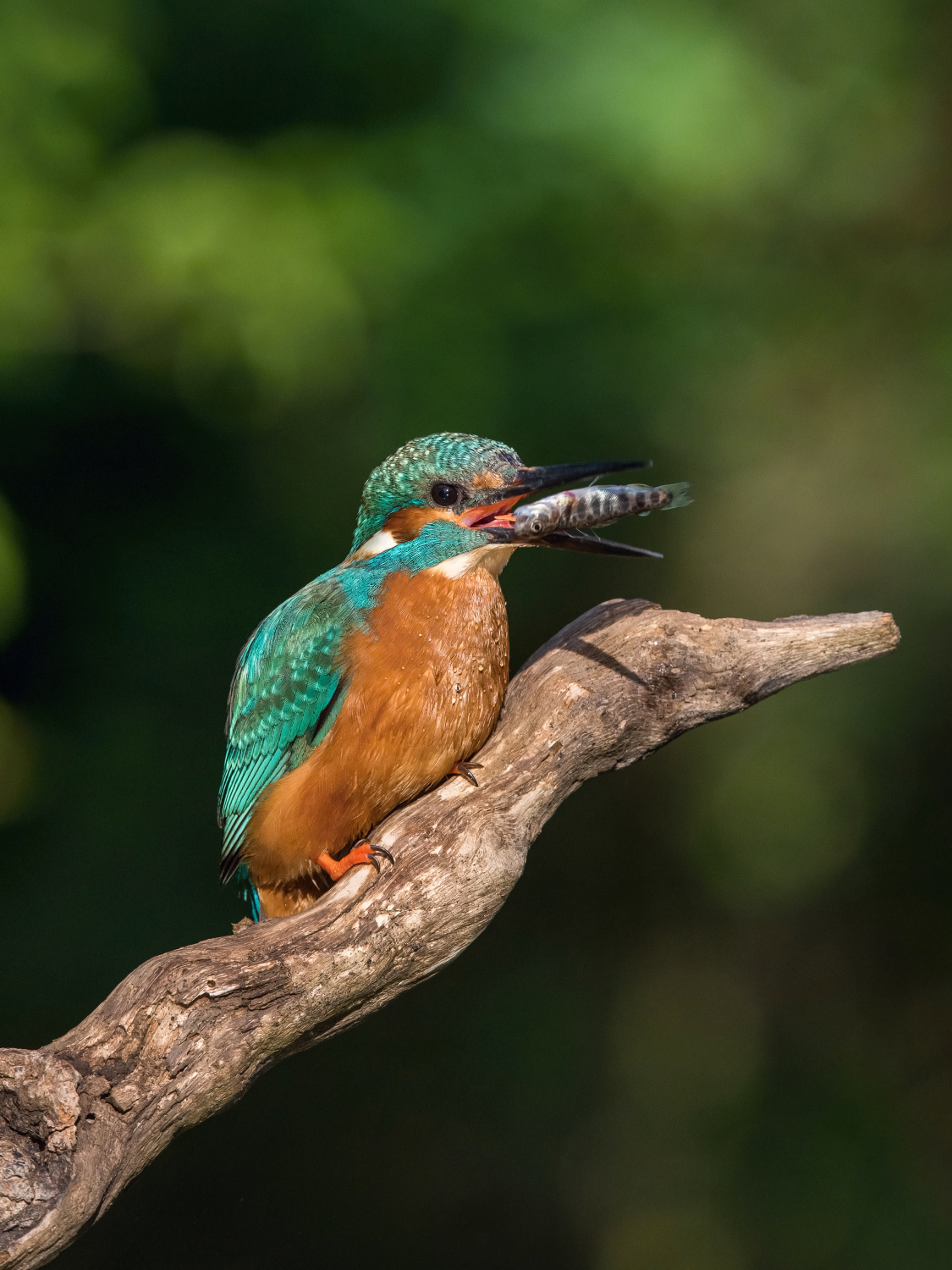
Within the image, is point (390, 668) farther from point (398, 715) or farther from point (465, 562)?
point (465, 562)

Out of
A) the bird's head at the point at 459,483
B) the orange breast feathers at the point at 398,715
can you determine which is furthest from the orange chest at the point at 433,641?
the bird's head at the point at 459,483

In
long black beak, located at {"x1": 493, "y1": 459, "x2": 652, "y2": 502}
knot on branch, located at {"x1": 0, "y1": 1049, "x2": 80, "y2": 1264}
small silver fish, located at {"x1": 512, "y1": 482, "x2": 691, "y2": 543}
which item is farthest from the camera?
long black beak, located at {"x1": 493, "y1": 459, "x2": 652, "y2": 502}

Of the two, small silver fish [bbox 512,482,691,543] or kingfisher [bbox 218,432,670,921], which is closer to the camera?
small silver fish [bbox 512,482,691,543]

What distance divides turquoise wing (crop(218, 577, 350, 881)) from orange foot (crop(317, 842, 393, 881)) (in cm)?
22

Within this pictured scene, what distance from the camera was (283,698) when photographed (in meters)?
2.45

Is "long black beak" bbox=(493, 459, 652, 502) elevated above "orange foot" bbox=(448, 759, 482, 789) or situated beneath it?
elevated above

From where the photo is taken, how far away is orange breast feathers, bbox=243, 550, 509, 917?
2.31m

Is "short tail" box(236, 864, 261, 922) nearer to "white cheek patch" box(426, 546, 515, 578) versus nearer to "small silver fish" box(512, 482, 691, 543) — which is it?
"white cheek patch" box(426, 546, 515, 578)

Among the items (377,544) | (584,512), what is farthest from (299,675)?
(584,512)

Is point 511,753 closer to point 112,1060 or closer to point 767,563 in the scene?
point 112,1060

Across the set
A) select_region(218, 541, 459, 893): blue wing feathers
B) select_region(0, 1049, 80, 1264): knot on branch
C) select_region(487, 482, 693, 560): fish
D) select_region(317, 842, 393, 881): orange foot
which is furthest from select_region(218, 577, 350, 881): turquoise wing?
select_region(0, 1049, 80, 1264): knot on branch

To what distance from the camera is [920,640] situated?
4555 mm

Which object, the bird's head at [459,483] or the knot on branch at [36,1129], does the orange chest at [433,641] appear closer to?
the bird's head at [459,483]

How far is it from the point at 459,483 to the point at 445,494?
4 cm
